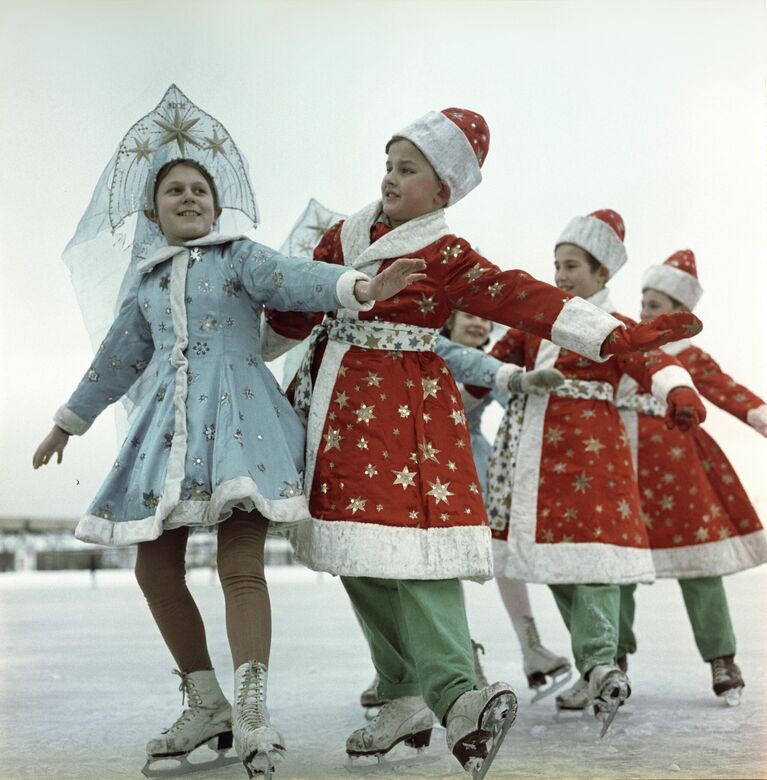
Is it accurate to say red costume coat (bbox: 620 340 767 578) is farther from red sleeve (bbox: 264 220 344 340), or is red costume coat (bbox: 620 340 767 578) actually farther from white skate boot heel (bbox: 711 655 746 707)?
red sleeve (bbox: 264 220 344 340)

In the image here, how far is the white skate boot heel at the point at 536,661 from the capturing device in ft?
9.91

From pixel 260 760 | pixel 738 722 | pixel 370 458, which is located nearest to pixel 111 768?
pixel 260 760

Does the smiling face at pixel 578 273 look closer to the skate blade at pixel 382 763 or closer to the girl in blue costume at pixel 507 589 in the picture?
the girl in blue costume at pixel 507 589

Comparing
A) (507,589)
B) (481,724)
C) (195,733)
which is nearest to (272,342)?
(195,733)

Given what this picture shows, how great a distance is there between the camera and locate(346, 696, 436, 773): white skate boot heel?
2.14 m

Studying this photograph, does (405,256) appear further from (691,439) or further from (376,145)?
(691,439)

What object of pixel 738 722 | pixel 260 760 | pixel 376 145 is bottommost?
pixel 738 722

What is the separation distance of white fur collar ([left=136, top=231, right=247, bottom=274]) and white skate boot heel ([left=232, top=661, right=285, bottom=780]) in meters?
0.79

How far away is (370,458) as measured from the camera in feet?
6.54

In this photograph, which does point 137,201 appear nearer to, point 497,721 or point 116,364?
point 116,364

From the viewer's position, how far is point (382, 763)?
2.15m

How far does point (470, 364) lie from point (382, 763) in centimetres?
109

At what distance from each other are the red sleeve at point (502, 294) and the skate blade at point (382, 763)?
869 mm

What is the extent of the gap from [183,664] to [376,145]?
1185 millimetres
